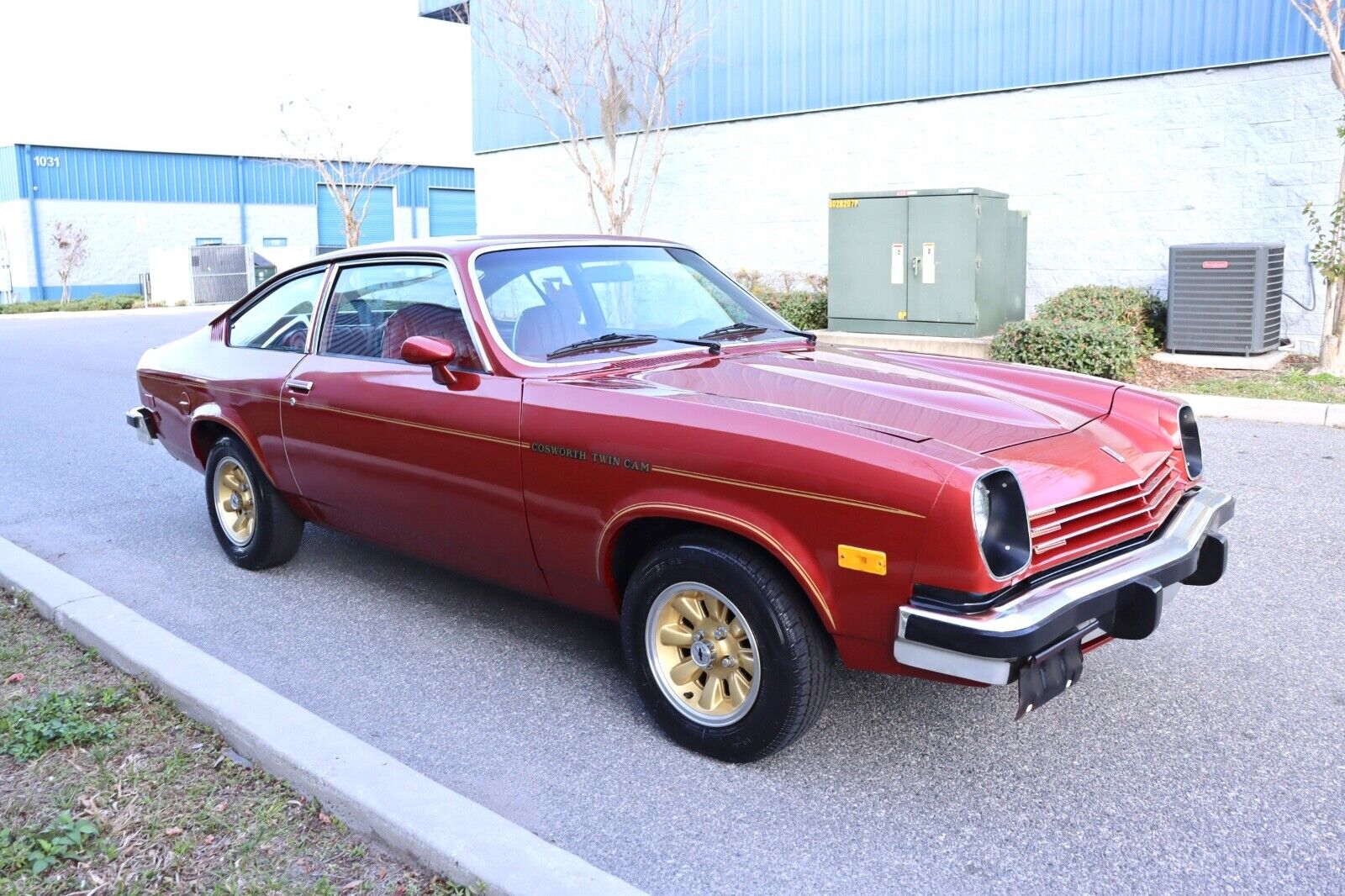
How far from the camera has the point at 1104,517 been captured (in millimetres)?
3371

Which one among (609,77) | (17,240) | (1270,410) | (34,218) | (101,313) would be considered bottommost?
(1270,410)

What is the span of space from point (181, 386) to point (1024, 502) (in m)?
4.43

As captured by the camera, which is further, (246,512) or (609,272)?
(246,512)

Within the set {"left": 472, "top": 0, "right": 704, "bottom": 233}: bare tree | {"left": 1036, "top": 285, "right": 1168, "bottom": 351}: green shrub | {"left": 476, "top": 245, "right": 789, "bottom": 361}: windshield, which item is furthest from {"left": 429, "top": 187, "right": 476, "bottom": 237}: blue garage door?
{"left": 476, "top": 245, "right": 789, "bottom": 361}: windshield

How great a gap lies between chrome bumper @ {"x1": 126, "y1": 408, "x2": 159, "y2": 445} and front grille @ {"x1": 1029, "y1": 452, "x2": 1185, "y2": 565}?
4913 millimetres

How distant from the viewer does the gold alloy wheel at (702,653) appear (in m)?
3.39

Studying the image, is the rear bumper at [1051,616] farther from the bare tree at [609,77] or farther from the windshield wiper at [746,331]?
the bare tree at [609,77]

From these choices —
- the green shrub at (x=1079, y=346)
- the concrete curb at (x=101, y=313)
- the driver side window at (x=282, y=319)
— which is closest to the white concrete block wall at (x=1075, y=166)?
the green shrub at (x=1079, y=346)

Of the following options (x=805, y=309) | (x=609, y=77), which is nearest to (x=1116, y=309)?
(x=805, y=309)

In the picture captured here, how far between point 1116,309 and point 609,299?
934 centimetres

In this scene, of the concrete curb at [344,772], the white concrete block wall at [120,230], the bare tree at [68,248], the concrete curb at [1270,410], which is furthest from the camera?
the white concrete block wall at [120,230]

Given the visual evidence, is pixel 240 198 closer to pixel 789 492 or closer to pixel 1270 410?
pixel 1270 410

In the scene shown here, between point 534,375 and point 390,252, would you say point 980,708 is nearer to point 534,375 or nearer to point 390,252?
point 534,375

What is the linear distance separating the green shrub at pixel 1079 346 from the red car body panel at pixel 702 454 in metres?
6.92
